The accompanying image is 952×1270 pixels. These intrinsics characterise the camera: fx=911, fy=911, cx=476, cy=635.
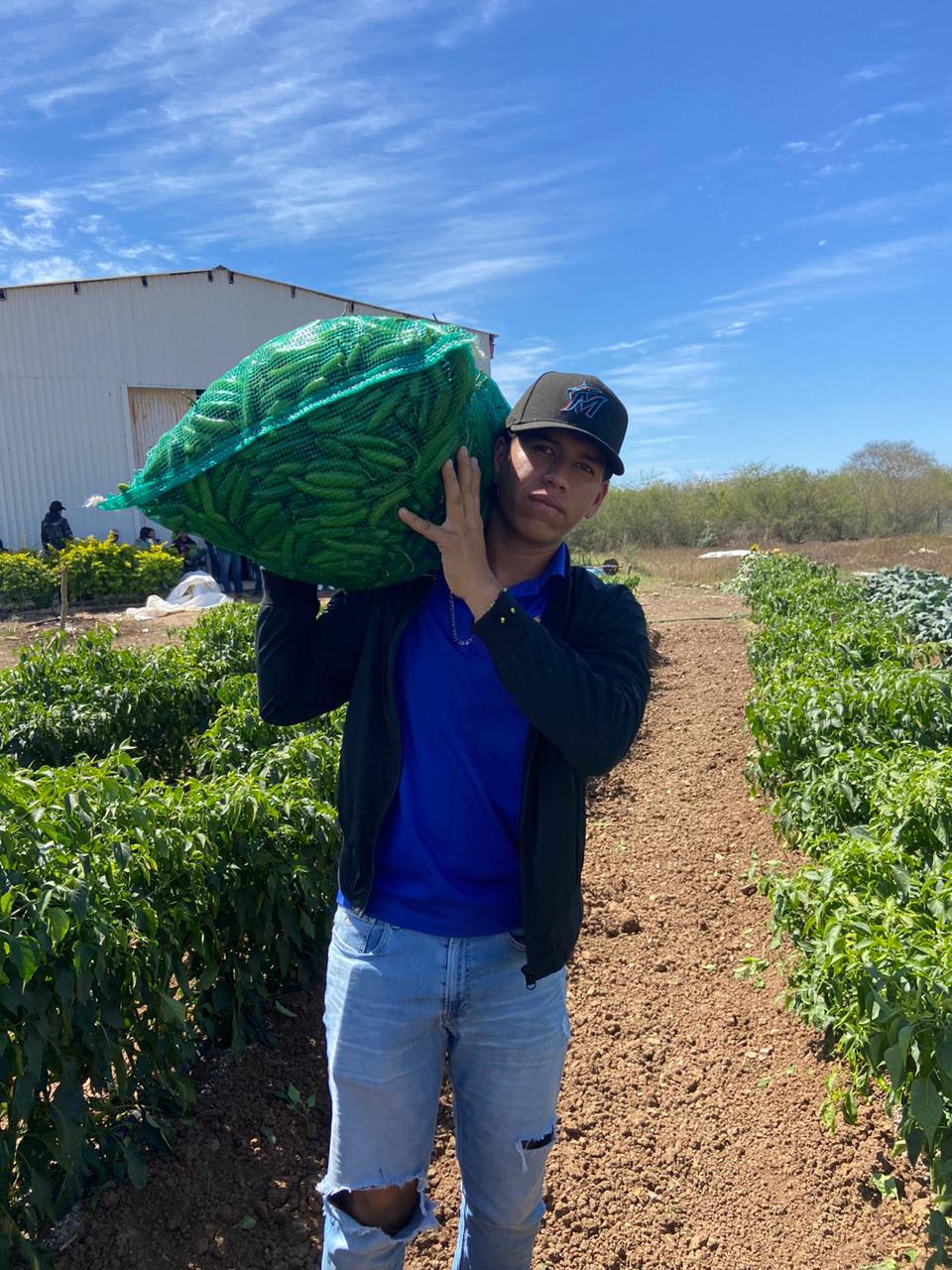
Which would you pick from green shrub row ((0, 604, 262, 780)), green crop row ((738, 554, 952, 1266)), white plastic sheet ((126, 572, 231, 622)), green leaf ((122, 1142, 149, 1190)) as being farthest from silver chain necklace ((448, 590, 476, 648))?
white plastic sheet ((126, 572, 231, 622))

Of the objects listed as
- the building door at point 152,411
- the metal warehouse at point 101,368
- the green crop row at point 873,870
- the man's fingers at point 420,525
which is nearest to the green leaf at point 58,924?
the man's fingers at point 420,525

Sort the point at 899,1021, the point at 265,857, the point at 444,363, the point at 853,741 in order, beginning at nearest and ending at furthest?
the point at 444,363 < the point at 899,1021 < the point at 265,857 < the point at 853,741

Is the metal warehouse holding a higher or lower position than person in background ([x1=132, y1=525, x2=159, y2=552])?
higher

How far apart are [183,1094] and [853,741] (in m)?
2.77

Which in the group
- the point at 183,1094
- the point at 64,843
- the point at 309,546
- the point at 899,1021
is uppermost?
the point at 309,546

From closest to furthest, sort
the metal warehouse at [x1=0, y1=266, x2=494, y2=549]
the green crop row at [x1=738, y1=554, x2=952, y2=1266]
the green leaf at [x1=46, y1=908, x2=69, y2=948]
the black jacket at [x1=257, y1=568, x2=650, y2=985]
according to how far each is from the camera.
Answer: the black jacket at [x1=257, y1=568, x2=650, y2=985]
the green leaf at [x1=46, y1=908, x2=69, y2=948]
the green crop row at [x1=738, y1=554, x2=952, y2=1266]
the metal warehouse at [x1=0, y1=266, x2=494, y2=549]

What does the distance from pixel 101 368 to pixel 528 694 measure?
17923mm

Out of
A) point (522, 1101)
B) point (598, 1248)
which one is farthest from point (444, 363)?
point (598, 1248)

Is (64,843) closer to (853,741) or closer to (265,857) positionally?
(265,857)

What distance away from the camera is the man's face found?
4.82 feet

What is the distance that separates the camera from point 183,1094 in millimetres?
2309

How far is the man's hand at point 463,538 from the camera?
4.52 feet

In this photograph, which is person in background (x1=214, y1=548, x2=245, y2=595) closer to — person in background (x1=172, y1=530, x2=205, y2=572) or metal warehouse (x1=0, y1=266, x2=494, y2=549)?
person in background (x1=172, y1=530, x2=205, y2=572)

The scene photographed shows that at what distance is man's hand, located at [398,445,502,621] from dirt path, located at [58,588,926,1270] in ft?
5.72
